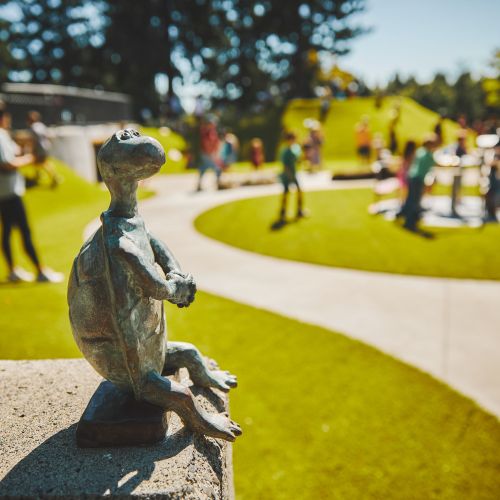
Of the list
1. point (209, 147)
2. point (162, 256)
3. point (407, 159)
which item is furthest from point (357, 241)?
point (209, 147)

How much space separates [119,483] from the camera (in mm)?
1862

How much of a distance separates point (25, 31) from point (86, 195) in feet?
152

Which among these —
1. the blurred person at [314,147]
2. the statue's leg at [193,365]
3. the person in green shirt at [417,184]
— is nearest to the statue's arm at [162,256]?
the statue's leg at [193,365]

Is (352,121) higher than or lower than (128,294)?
lower

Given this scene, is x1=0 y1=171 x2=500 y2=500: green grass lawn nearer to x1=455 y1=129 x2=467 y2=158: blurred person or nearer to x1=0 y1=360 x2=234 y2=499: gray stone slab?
x1=0 y1=360 x2=234 y2=499: gray stone slab

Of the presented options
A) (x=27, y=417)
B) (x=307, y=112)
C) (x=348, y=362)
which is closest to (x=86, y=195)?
(x=348, y=362)

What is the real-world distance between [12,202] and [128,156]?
4704 mm

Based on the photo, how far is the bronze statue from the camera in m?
1.95

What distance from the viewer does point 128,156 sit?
1.94 m

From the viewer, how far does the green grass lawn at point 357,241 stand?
7.45 m

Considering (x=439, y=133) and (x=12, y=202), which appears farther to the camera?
(x=439, y=133)

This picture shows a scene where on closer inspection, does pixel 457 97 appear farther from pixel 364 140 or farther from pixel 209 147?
pixel 209 147

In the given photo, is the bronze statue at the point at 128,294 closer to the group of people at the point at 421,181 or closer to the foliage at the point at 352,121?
the group of people at the point at 421,181

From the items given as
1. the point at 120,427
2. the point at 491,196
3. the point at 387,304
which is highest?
the point at 120,427
